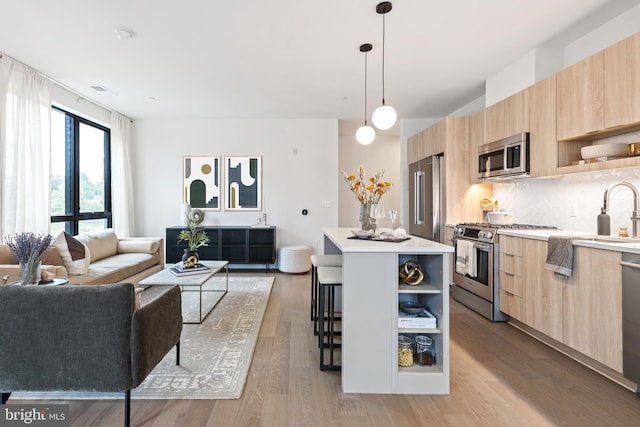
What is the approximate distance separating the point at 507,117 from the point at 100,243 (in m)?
5.08

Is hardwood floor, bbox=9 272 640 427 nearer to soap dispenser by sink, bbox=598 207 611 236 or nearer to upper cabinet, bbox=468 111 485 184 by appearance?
soap dispenser by sink, bbox=598 207 611 236

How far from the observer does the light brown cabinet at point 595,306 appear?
193 cm

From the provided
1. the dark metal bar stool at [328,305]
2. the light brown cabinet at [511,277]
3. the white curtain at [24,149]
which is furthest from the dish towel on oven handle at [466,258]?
the white curtain at [24,149]

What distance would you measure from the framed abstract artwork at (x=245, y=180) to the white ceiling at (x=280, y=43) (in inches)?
52.0

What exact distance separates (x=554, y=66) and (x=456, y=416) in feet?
11.4

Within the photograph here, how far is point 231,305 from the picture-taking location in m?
3.55

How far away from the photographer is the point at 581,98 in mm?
2514

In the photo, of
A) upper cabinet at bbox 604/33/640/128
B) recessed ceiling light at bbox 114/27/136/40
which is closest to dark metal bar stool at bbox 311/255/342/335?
upper cabinet at bbox 604/33/640/128

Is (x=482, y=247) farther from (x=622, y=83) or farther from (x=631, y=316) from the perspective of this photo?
(x=622, y=83)

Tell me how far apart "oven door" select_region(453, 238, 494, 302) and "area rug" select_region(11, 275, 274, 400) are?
2.29 meters

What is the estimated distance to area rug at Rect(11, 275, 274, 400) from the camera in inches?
73.1

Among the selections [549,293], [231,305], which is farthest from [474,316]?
[231,305]

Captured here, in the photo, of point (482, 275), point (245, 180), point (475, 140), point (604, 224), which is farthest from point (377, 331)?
point (245, 180)

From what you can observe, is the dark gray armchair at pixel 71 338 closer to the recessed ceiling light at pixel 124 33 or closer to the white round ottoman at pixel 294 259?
the recessed ceiling light at pixel 124 33
